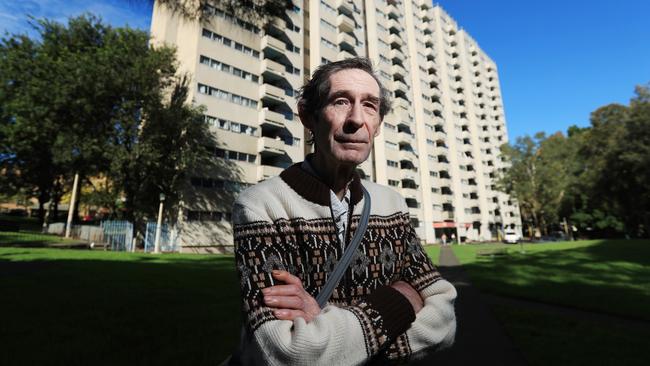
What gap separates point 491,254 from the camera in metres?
19.1

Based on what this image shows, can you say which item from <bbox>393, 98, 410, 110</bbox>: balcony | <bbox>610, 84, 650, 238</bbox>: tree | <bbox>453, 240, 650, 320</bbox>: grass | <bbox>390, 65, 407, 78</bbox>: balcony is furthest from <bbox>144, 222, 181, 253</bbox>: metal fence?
<bbox>390, 65, 407, 78</bbox>: balcony

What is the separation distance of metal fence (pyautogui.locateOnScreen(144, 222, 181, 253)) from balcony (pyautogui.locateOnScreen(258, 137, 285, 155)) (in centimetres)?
1064

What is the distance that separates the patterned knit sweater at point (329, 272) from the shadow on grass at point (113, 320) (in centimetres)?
278

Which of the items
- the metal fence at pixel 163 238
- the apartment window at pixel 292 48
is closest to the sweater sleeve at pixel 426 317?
the metal fence at pixel 163 238

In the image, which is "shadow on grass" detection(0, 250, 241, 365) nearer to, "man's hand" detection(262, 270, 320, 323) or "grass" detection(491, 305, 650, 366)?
"man's hand" detection(262, 270, 320, 323)

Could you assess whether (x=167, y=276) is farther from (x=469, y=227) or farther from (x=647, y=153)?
(x=469, y=227)

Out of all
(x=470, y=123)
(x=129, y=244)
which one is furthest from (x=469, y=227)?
(x=129, y=244)

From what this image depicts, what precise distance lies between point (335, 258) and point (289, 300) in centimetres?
35

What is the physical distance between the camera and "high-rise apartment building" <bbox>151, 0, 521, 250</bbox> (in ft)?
87.9

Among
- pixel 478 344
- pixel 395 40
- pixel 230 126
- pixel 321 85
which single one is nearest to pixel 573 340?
pixel 478 344

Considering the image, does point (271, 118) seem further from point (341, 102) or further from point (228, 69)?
point (341, 102)

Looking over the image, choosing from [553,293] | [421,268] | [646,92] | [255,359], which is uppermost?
[646,92]

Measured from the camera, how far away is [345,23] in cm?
4081

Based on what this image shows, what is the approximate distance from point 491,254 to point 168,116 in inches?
929
